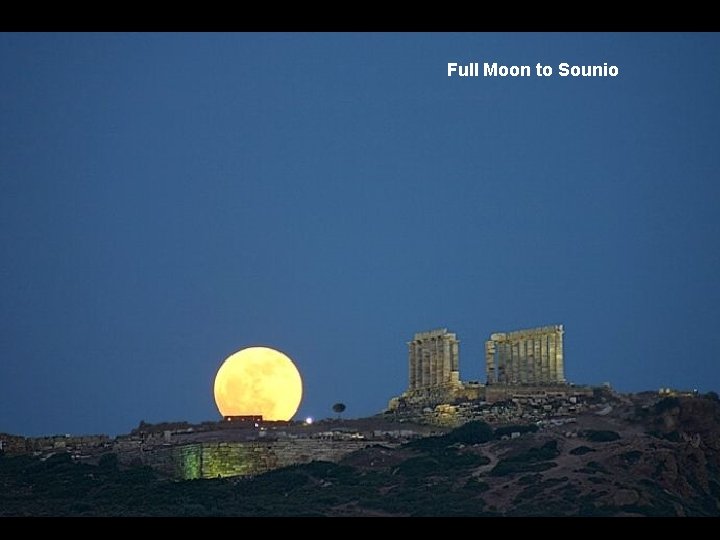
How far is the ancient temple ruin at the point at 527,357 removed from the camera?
75125mm

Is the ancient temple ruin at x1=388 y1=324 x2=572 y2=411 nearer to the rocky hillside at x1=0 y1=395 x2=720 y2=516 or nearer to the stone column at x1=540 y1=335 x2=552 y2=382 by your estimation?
the stone column at x1=540 y1=335 x2=552 y2=382

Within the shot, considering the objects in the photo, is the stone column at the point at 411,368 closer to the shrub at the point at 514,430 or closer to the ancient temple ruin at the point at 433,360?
the ancient temple ruin at the point at 433,360

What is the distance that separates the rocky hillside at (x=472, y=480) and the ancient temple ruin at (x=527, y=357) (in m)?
8.25

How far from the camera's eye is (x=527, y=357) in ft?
251

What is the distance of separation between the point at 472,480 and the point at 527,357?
19479 mm

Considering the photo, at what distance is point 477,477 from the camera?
58469 millimetres

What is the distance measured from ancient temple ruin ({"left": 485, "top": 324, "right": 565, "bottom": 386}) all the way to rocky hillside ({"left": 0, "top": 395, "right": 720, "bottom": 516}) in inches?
325

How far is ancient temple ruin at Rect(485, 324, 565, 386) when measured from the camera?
75125 mm

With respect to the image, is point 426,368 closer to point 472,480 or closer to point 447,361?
point 447,361

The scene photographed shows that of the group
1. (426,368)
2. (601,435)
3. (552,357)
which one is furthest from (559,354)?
(601,435)

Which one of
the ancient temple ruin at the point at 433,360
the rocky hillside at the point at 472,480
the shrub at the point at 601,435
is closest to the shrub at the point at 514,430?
the rocky hillside at the point at 472,480
